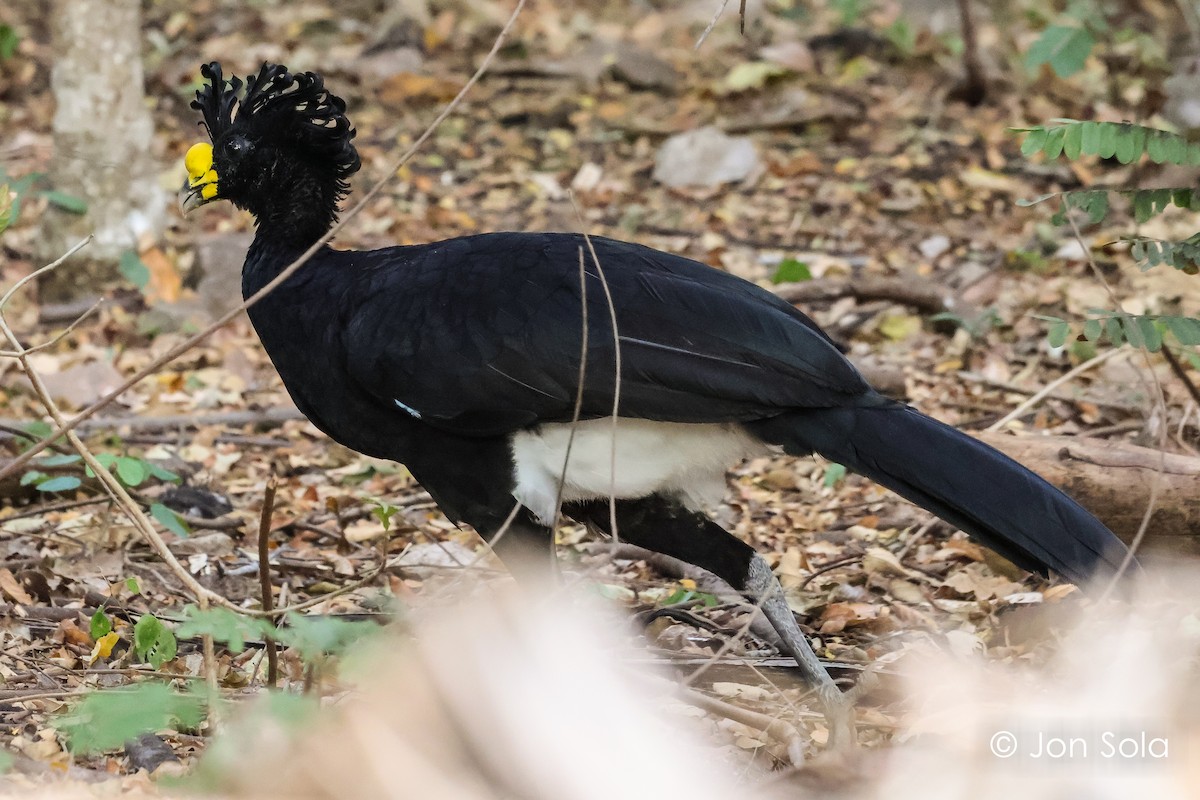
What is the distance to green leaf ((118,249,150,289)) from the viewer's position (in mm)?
6195

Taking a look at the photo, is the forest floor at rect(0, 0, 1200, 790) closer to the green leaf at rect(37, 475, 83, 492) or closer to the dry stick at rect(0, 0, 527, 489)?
the green leaf at rect(37, 475, 83, 492)

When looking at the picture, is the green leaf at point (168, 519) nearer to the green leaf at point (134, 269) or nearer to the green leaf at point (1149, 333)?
the green leaf at point (134, 269)

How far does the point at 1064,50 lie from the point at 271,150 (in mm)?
3781

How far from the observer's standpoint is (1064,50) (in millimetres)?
6000

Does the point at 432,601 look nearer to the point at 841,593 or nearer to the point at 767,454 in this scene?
the point at 767,454

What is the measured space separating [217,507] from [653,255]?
205cm

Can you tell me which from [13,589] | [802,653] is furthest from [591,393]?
[13,589]

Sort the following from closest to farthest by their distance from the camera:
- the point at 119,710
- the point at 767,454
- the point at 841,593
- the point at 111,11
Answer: the point at 119,710 < the point at 767,454 < the point at 841,593 < the point at 111,11

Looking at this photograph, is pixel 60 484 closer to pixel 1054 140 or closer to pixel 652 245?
Result: pixel 1054 140

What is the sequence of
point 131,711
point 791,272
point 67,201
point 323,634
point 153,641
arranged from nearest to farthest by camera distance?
1. point 131,711
2. point 323,634
3. point 153,641
4. point 67,201
5. point 791,272

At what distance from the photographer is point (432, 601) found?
2848 millimetres

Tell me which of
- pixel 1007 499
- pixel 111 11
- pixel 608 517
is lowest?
pixel 608 517

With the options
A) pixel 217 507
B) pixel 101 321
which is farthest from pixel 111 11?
pixel 217 507

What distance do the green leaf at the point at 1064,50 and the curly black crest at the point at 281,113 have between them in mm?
3511
